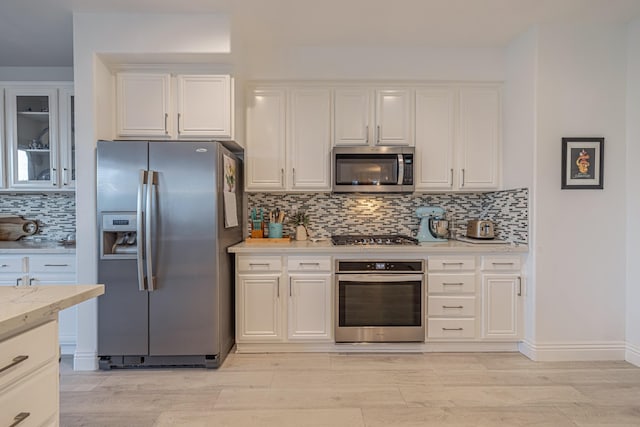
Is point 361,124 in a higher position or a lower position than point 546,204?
higher

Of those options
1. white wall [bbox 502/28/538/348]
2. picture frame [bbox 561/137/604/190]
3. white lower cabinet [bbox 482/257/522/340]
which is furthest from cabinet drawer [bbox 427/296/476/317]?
picture frame [bbox 561/137/604/190]

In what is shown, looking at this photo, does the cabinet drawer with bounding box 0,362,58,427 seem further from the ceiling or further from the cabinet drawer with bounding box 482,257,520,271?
the cabinet drawer with bounding box 482,257,520,271

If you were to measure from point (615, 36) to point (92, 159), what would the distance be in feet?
14.2

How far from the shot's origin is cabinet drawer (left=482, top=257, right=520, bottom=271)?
2.85m

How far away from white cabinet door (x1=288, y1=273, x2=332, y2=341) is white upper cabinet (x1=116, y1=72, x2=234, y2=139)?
140 cm

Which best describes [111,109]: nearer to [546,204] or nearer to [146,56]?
[146,56]

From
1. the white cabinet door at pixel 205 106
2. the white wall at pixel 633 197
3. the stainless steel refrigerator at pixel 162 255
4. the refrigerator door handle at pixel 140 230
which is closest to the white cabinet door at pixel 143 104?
the white cabinet door at pixel 205 106

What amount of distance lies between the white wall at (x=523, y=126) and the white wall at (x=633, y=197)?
76 cm

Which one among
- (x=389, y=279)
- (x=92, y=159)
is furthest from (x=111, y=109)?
(x=389, y=279)

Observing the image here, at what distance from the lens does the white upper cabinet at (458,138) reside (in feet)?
10.5

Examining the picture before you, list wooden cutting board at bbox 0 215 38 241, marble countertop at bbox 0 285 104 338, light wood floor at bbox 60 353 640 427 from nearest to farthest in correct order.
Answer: marble countertop at bbox 0 285 104 338, light wood floor at bbox 60 353 640 427, wooden cutting board at bbox 0 215 38 241

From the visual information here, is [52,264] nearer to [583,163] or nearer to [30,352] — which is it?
[30,352]

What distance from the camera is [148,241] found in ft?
8.09

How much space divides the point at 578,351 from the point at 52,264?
4427 millimetres
